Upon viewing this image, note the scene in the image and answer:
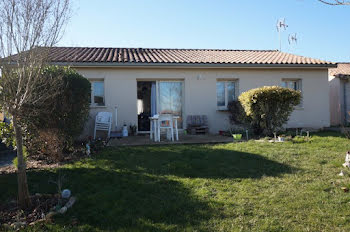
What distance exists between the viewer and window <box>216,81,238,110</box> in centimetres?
1020

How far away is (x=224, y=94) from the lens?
1025cm

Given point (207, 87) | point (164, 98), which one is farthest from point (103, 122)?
point (207, 87)

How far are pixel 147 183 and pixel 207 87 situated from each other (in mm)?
6463

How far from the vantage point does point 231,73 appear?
10.1 metres

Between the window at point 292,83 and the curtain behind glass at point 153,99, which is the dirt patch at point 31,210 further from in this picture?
the window at point 292,83

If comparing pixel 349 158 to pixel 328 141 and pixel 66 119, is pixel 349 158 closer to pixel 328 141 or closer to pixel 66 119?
pixel 328 141

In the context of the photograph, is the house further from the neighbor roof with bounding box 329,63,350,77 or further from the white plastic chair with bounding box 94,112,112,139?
the neighbor roof with bounding box 329,63,350,77

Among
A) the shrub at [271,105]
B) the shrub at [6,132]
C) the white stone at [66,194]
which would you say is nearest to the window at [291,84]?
the shrub at [271,105]

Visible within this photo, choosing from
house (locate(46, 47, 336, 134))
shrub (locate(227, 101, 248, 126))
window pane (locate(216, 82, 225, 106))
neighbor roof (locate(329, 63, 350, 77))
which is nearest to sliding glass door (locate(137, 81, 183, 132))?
house (locate(46, 47, 336, 134))

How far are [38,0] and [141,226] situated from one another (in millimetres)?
2973

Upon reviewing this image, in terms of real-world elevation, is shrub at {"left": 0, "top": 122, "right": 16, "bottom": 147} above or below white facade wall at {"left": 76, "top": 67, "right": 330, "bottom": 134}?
below

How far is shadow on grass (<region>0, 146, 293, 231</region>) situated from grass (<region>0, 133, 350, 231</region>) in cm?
1

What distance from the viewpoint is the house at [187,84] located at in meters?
9.25

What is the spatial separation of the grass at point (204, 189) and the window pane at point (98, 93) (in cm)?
393
